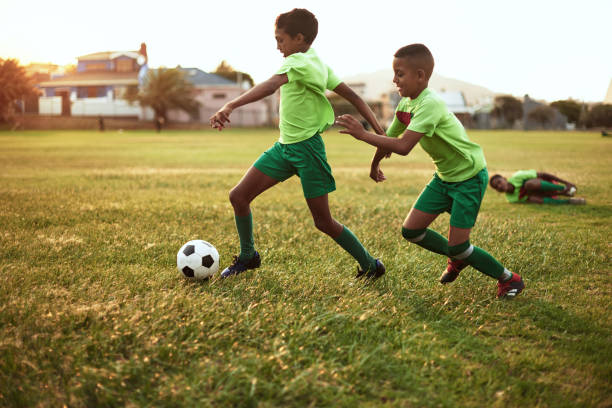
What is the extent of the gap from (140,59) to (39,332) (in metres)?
64.5

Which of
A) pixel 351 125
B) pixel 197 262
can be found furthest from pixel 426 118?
pixel 197 262

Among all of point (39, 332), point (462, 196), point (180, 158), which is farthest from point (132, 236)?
point (180, 158)

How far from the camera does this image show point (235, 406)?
2.29m

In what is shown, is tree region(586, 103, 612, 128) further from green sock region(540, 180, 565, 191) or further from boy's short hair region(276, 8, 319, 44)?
boy's short hair region(276, 8, 319, 44)

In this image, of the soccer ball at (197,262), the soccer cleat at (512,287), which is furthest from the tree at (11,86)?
the soccer cleat at (512,287)

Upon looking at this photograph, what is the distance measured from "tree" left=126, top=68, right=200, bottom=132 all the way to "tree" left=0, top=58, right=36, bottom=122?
10171 mm

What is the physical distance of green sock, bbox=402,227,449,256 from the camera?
4.00m

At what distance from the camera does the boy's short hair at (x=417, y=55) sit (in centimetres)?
352

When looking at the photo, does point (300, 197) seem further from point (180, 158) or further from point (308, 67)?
point (180, 158)

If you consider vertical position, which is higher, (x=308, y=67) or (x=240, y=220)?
(x=308, y=67)

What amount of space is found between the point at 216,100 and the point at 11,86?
69.7 ft

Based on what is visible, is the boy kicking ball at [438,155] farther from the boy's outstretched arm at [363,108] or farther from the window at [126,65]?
the window at [126,65]

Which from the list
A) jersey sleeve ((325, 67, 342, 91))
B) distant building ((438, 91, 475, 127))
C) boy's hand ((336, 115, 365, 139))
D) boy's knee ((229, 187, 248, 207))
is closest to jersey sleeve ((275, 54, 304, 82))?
jersey sleeve ((325, 67, 342, 91))

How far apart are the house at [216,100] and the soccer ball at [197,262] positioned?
53.4 metres
